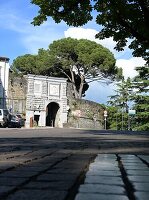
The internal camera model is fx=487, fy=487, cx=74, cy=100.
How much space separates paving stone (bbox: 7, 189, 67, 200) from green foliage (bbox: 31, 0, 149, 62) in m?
12.2

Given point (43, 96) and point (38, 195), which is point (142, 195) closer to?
point (38, 195)

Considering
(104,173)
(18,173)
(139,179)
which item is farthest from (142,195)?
(18,173)

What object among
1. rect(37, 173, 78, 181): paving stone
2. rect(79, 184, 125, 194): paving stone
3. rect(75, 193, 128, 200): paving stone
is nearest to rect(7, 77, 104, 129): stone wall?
rect(37, 173, 78, 181): paving stone

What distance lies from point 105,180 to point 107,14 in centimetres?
1265

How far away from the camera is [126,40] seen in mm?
18094

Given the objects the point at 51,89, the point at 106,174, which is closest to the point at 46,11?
the point at 106,174

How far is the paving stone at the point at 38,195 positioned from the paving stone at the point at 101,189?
0.19 metres

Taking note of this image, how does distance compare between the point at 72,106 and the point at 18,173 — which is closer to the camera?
the point at 18,173

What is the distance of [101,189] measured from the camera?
11.4ft

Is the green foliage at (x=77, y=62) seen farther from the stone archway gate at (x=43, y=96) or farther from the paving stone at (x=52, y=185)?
the paving stone at (x=52, y=185)

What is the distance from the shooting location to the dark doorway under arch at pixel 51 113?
7531 centimetres

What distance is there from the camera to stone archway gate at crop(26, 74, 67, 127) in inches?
2847

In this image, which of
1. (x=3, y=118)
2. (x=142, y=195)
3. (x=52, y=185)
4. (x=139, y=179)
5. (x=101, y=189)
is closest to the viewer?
(x=142, y=195)

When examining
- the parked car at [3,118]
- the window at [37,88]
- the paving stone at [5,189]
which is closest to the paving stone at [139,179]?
the paving stone at [5,189]
